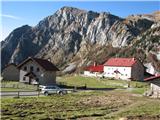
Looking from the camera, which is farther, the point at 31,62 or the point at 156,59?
the point at 156,59

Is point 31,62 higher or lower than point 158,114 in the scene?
higher

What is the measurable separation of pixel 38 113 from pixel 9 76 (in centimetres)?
7174

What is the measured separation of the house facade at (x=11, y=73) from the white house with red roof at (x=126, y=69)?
1500 inches

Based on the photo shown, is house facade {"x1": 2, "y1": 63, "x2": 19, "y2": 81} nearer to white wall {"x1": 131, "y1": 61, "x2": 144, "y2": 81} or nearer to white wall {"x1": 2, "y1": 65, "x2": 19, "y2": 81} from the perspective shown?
white wall {"x1": 2, "y1": 65, "x2": 19, "y2": 81}

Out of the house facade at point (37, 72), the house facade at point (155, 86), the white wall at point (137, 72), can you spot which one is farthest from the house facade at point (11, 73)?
the house facade at point (155, 86)

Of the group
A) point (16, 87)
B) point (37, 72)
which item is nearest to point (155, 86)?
point (16, 87)

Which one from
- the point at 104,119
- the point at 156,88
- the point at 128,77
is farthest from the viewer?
the point at 128,77

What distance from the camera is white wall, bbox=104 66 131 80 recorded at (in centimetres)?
12362

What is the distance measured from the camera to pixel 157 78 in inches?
2303

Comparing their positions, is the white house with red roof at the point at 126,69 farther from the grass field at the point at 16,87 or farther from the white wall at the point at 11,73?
the grass field at the point at 16,87

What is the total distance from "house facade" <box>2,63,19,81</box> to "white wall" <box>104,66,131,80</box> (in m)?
38.2

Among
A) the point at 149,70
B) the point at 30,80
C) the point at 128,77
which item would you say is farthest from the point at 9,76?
A: the point at 149,70

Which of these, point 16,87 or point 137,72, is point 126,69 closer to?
point 137,72

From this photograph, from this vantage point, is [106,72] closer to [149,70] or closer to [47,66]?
[149,70]
